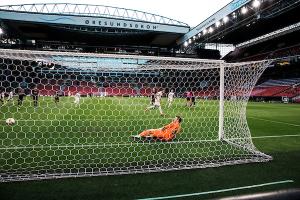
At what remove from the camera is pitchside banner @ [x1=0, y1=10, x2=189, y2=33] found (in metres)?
31.3

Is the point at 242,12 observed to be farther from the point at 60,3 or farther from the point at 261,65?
the point at 60,3

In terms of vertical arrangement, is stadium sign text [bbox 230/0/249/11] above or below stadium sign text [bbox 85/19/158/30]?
below

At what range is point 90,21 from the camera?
33.9 metres

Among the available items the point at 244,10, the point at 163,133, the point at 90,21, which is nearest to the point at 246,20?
the point at 244,10

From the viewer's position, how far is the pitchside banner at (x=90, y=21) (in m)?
31.3

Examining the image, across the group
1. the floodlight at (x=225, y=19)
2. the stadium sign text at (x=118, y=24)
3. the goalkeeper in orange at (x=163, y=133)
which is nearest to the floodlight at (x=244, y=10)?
the floodlight at (x=225, y=19)

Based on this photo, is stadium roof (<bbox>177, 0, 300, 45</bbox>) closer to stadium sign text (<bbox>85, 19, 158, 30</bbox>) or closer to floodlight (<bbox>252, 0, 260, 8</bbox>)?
floodlight (<bbox>252, 0, 260, 8</bbox>)

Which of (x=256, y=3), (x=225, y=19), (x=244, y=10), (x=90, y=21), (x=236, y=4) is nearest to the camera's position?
(x=256, y=3)

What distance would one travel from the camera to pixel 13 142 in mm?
6531

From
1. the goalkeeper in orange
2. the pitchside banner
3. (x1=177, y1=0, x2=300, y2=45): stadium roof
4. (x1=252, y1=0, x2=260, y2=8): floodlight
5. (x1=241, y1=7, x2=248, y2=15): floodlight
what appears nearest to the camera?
the goalkeeper in orange

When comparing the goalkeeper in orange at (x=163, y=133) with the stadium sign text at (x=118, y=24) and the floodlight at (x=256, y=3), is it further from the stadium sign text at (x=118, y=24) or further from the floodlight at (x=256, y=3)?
the stadium sign text at (x=118, y=24)

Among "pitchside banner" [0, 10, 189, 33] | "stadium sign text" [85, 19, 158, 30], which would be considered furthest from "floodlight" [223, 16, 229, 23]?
"stadium sign text" [85, 19, 158, 30]

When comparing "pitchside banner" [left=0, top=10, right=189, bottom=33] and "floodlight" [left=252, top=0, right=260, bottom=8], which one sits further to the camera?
"pitchside banner" [left=0, top=10, right=189, bottom=33]

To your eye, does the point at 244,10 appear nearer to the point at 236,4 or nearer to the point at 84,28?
the point at 236,4
